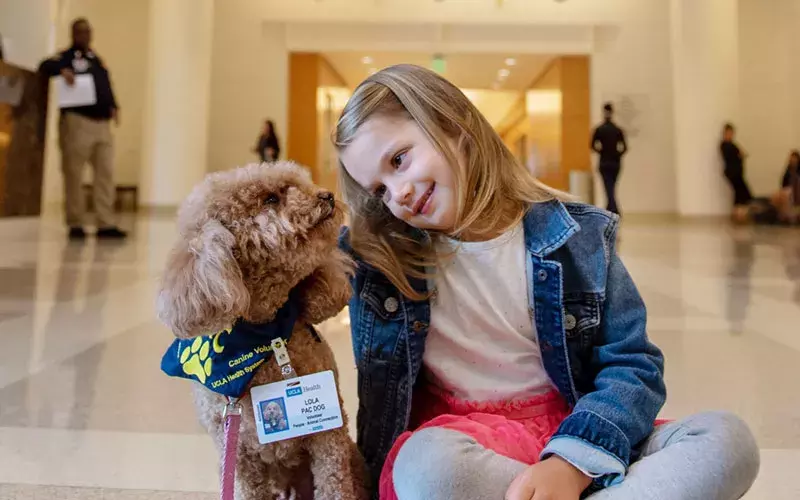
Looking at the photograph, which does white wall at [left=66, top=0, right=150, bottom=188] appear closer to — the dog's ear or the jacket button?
the jacket button

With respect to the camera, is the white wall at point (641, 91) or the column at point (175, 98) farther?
the white wall at point (641, 91)

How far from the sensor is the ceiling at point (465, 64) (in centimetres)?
1227

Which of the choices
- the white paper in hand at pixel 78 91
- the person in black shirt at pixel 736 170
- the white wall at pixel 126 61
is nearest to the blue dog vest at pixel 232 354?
the white paper in hand at pixel 78 91

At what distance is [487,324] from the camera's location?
1083mm

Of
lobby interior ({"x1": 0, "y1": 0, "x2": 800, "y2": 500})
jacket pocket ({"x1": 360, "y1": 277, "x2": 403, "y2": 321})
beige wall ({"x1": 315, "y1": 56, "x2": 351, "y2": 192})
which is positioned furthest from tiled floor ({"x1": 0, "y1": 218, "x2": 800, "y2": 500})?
beige wall ({"x1": 315, "y1": 56, "x2": 351, "y2": 192})

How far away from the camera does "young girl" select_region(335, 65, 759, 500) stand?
40.0 inches

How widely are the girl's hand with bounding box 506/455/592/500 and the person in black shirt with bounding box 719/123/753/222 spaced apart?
389 inches

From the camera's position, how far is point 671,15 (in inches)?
423

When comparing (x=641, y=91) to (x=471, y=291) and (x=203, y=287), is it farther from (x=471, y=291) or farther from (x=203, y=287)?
(x=203, y=287)

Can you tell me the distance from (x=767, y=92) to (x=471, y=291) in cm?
1295

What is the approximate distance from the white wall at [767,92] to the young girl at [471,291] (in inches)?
487

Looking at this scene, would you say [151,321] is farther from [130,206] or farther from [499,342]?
[130,206]

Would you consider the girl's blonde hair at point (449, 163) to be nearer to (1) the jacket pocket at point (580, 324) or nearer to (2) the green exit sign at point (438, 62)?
(1) the jacket pocket at point (580, 324)

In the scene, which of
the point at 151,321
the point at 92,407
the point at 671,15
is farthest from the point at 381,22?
the point at 92,407
